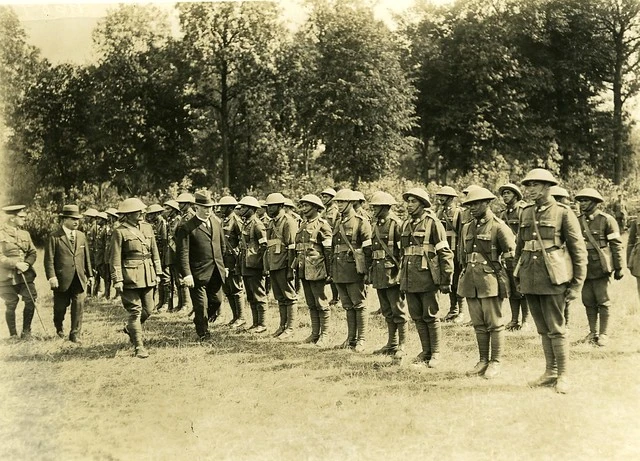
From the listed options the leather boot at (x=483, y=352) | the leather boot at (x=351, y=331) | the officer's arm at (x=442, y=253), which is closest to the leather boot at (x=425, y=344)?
the leather boot at (x=483, y=352)

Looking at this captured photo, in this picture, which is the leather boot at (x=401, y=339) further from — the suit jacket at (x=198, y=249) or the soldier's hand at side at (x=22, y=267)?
the soldier's hand at side at (x=22, y=267)

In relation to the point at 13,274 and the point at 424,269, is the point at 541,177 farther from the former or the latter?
the point at 13,274

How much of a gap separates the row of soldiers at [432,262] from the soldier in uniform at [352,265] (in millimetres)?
17

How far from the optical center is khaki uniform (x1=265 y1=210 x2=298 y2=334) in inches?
404

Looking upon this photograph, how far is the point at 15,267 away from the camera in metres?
10.4

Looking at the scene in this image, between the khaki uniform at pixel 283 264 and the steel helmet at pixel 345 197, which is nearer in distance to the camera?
the steel helmet at pixel 345 197

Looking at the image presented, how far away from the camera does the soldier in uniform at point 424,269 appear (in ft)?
25.3

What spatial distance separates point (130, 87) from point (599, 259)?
16.9 m

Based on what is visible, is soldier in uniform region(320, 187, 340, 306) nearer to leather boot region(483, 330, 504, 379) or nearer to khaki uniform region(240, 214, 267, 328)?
khaki uniform region(240, 214, 267, 328)

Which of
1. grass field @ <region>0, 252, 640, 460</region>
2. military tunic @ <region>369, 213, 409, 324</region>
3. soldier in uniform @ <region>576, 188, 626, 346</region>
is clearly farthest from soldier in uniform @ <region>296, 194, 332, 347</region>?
soldier in uniform @ <region>576, 188, 626, 346</region>

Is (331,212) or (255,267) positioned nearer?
(255,267)

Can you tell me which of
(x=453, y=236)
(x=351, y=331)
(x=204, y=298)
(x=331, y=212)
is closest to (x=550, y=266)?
(x=351, y=331)

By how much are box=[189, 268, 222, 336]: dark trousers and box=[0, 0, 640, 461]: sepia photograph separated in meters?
0.05

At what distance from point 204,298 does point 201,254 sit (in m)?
0.72
